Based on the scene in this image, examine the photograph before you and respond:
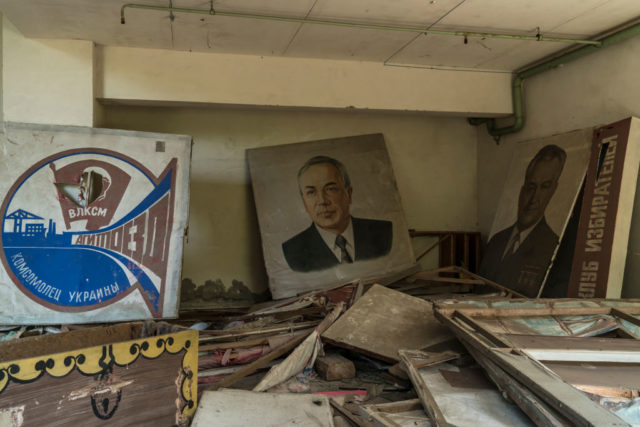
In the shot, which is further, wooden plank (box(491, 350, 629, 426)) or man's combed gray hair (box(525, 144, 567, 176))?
man's combed gray hair (box(525, 144, 567, 176))

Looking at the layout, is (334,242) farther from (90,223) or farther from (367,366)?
(90,223)

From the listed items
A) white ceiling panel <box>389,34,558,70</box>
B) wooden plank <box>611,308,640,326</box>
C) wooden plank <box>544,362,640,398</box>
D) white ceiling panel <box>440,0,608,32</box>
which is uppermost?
white ceiling panel <box>389,34,558,70</box>

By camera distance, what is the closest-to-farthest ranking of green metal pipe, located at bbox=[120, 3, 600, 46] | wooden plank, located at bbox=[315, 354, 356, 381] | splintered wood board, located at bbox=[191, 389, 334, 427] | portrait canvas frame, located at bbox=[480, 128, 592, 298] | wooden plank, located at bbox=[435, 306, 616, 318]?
1. splintered wood board, located at bbox=[191, 389, 334, 427]
2. wooden plank, located at bbox=[435, 306, 616, 318]
3. wooden plank, located at bbox=[315, 354, 356, 381]
4. green metal pipe, located at bbox=[120, 3, 600, 46]
5. portrait canvas frame, located at bbox=[480, 128, 592, 298]

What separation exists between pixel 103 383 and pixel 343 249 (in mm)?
3620

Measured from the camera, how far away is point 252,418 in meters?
2.09

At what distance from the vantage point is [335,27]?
3.97 metres

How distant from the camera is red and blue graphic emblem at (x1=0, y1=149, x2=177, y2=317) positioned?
11.5ft

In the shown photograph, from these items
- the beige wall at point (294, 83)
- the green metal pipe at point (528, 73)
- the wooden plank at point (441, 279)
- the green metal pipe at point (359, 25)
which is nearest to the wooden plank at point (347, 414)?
the wooden plank at point (441, 279)

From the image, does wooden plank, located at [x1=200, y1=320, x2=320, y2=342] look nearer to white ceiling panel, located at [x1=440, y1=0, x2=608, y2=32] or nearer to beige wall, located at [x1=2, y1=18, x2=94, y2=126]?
beige wall, located at [x1=2, y1=18, x2=94, y2=126]

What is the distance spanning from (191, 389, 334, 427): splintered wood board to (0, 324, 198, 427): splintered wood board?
0.42 ft

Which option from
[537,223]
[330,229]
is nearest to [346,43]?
[330,229]

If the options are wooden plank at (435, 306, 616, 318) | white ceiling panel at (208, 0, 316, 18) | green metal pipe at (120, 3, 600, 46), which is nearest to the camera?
wooden plank at (435, 306, 616, 318)

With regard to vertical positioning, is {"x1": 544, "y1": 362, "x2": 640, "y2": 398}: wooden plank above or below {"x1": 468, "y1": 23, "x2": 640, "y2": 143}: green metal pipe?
below

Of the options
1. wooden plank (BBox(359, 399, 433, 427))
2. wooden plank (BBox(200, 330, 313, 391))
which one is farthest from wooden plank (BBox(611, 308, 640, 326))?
wooden plank (BBox(200, 330, 313, 391))
